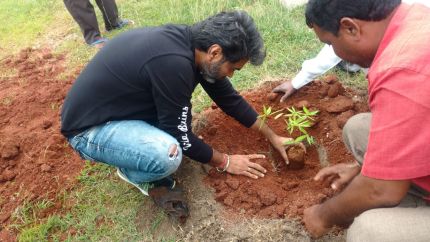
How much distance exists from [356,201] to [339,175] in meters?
0.79

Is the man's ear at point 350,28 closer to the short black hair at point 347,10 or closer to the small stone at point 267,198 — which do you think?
the short black hair at point 347,10

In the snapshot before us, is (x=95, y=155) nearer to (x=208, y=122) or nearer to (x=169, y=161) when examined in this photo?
(x=169, y=161)

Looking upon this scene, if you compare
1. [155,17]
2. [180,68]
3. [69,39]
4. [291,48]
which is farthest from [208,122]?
[69,39]

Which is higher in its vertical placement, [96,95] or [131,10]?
[96,95]

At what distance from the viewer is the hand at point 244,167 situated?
2.62 metres

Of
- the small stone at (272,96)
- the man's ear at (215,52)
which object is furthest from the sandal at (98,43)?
the man's ear at (215,52)

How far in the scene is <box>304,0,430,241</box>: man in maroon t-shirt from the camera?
1.37 m

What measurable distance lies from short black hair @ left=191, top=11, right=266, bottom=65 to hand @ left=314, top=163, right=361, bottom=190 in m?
0.83

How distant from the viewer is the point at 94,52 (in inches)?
184

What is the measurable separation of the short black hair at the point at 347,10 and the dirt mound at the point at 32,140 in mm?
2092

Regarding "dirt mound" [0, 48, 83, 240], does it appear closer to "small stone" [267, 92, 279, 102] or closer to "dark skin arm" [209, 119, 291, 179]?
"dark skin arm" [209, 119, 291, 179]

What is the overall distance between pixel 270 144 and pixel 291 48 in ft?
4.52

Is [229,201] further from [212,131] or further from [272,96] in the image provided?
[272,96]

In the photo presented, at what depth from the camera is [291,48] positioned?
12.9 ft
